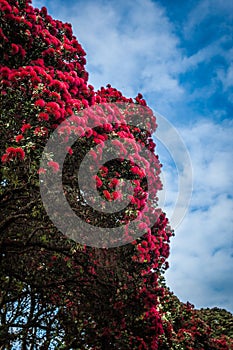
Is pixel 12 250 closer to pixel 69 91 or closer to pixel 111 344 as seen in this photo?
pixel 69 91

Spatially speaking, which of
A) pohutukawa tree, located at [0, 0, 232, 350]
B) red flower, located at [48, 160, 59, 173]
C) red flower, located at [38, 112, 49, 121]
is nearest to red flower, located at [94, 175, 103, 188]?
pohutukawa tree, located at [0, 0, 232, 350]

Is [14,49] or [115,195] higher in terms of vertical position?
[14,49]

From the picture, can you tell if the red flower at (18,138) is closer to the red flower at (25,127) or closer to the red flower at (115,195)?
the red flower at (25,127)

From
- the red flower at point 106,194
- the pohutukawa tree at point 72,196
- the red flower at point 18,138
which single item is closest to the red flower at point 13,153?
the pohutukawa tree at point 72,196

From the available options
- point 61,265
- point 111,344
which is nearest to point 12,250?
point 61,265

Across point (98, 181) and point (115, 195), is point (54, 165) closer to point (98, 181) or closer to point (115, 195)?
point (98, 181)

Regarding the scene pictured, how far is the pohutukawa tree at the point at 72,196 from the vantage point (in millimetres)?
7867

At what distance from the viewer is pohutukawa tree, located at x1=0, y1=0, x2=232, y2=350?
7867mm

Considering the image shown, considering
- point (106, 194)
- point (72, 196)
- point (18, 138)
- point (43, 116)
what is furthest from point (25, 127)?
point (106, 194)

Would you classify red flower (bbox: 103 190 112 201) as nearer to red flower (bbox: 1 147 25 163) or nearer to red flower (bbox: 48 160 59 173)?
red flower (bbox: 48 160 59 173)

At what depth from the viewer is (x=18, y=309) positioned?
13.9m

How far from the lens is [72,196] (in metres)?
8.04

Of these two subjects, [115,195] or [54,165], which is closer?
[54,165]

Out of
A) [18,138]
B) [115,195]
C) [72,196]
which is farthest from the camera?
[115,195]
